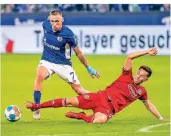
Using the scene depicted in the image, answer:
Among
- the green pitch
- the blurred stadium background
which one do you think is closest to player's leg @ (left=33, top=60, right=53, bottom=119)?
the green pitch

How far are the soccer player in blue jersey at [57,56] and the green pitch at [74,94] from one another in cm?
73

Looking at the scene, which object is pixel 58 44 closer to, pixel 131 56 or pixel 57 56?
pixel 57 56

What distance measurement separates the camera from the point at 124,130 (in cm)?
1388

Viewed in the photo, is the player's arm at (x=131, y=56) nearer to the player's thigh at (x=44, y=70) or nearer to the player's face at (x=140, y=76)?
the player's face at (x=140, y=76)

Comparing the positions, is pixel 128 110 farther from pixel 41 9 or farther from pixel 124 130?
pixel 41 9

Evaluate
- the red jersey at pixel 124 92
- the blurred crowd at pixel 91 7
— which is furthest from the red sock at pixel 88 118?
the blurred crowd at pixel 91 7

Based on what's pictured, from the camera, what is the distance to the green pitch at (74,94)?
13.8 metres

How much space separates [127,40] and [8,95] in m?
11.8

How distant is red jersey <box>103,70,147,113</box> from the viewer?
48.7 ft

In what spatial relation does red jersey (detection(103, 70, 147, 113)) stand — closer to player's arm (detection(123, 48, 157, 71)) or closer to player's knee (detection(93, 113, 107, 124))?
player's arm (detection(123, 48, 157, 71))

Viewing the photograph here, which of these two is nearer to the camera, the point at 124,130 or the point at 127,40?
the point at 124,130

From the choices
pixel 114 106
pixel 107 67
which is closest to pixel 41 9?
pixel 107 67

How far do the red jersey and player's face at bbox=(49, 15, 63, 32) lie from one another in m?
1.54

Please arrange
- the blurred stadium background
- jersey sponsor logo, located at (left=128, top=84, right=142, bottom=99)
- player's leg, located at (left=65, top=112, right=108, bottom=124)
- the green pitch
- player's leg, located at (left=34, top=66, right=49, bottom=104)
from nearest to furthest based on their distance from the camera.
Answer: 1. the green pitch
2. player's leg, located at (left=65, top=112, right=108, bottom=124)
3. jersey sponsor logo, located at (left=128, top=84, right=142, bottom=99)
4. player's leg, located at (left=34, top=66, right=49, bottom=104)
5. the blurred stadium background
